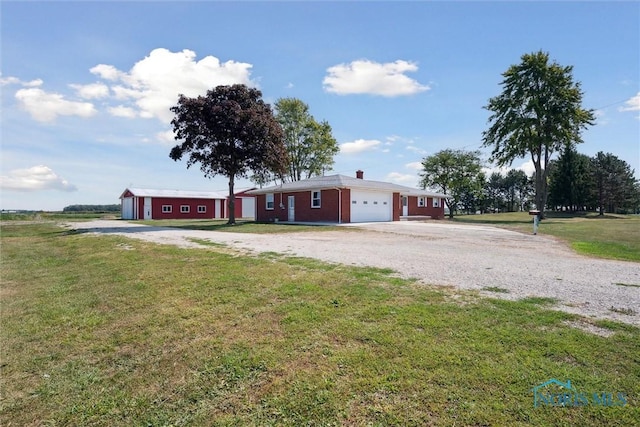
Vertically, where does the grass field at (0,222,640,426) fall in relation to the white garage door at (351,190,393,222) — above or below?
below

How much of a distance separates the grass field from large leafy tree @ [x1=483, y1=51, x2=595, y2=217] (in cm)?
3568

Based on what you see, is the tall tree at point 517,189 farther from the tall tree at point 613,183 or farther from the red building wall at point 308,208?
the red building wall at point 308,208

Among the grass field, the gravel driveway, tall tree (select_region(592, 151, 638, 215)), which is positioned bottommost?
the grass field

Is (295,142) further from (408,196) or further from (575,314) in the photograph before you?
(575,314)

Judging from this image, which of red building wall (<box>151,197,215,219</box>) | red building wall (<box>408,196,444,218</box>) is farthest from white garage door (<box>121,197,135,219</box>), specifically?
red building wall (<box>408,196,444,218</box>)

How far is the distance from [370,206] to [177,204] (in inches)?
1077

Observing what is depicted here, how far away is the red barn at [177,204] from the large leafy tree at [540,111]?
30.1 meters

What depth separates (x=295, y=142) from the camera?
45.6 m

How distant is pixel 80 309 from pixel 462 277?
6.41 meters

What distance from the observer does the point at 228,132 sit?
23016mm

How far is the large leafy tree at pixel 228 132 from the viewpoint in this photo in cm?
2295

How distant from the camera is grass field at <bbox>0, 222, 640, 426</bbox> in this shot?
2.68 meters

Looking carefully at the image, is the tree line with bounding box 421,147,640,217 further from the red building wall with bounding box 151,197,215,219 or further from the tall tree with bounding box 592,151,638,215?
the red building wall with bounding box 151,197,215,219

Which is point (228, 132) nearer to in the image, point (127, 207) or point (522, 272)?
point (522, 272)
